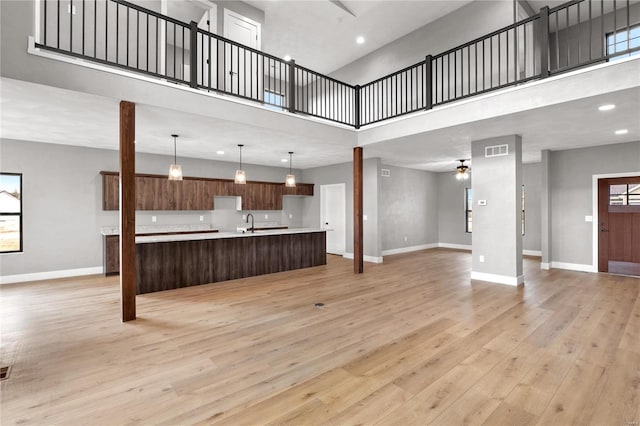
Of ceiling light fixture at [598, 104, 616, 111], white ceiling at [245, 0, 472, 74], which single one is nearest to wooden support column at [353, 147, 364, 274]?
white ceiling at [245, 0, 472, 74]

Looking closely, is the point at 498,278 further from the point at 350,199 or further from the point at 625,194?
the point at 350,199

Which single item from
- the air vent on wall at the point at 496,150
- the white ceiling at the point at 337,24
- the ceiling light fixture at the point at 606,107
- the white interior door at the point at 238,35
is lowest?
the air vent on wall at the point at 496,150

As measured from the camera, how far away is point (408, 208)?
9.84 metres

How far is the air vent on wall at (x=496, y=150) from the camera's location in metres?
5.48

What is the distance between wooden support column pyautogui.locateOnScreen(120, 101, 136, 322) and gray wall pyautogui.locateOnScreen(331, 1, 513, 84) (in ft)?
20.9

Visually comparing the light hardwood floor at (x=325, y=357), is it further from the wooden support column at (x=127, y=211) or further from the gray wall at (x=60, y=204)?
the gray wall at (x=60, y=204)

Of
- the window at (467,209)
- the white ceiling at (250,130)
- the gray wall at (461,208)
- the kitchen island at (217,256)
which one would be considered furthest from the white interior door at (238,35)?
the window at (467,209)

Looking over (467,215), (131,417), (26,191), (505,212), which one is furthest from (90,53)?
(467,215)

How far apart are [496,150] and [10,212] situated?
352 inches

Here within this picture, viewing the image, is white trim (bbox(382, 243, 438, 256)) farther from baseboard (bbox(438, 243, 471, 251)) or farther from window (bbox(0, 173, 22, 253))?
window (bbox(0, 173, 22, 253))

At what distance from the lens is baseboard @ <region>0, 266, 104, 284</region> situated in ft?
18.5

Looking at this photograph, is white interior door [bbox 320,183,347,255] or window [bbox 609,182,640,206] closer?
window [bbox 609,182,640,206]

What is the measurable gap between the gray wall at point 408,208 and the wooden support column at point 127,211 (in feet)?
20.3

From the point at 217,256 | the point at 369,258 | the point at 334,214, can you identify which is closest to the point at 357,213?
the point at 369,258
